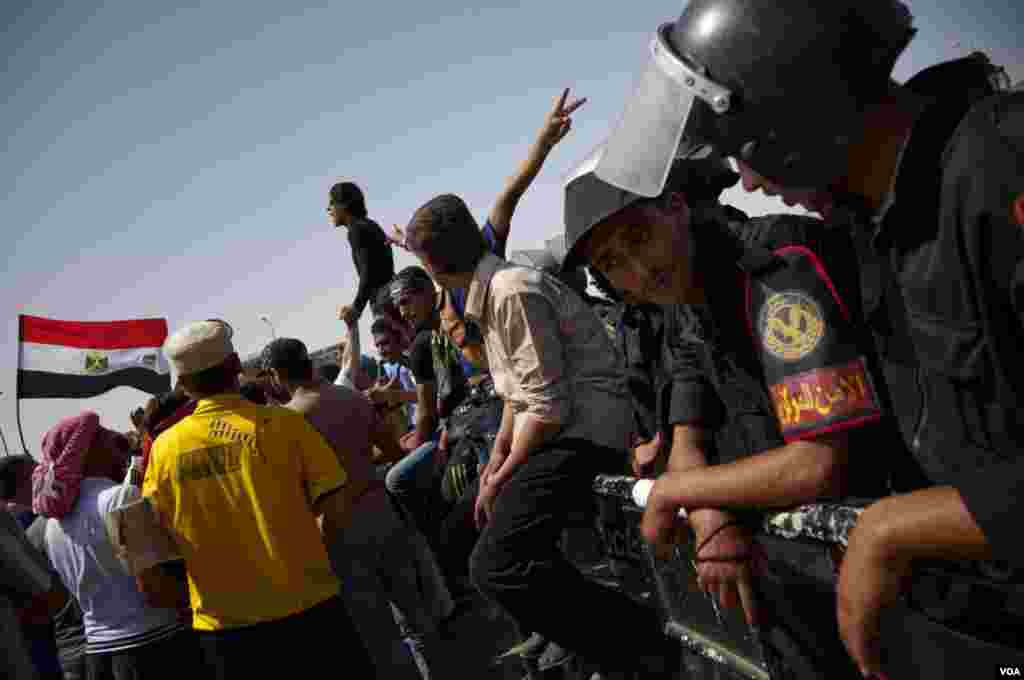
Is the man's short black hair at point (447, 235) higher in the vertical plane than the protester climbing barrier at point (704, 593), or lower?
higher

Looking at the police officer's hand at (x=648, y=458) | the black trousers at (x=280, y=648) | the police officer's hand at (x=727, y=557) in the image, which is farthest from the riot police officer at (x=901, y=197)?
the black trousers at (x=280, y=648)

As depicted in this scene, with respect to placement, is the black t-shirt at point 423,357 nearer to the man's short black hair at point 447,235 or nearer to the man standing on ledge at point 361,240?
the man standing on ledge at point 361,240

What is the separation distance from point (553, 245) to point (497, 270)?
45.7 inches

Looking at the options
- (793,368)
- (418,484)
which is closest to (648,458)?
(793,368)

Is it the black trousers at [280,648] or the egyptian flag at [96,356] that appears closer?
the black trousers at [280,648]

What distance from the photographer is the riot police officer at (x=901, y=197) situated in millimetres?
1103

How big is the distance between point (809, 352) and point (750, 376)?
42 centimetres

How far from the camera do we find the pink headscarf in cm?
421

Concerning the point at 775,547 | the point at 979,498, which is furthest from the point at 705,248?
the point at 979,498

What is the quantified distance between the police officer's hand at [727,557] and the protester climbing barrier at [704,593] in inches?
2.3

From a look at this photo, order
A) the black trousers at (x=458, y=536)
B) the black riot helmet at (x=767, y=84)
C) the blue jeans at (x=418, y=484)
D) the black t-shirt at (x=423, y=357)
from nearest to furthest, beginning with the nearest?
the black riot helmet at (x=767, y=84), the black trousers at (x=458, y=536), the black t-shirt at (x=423, y=357), the blue jeans at (x=418, y=484)

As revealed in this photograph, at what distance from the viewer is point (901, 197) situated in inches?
48.3

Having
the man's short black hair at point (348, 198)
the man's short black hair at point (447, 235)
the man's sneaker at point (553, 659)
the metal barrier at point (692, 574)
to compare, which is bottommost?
the man's sneaker at point (553, 659)

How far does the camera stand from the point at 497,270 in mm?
3484
